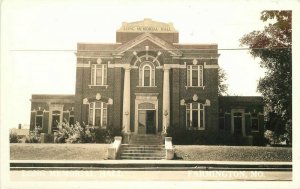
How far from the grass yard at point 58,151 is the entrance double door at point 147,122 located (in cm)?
254

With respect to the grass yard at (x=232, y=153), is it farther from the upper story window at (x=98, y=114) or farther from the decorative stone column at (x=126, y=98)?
the upper story window at (x=98, y=114)

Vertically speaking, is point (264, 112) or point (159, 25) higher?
point (159, 25)

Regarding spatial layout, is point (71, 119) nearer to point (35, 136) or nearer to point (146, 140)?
point (35, 136)

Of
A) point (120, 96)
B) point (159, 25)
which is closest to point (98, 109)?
point (120, 96)

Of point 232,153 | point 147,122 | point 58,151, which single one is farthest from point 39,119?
point 232,153

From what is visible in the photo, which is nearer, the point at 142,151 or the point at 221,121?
the point at 142,151

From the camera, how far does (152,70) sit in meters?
19.1

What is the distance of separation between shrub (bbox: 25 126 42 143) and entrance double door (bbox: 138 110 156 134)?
4.11 meters

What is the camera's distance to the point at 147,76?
1903 centimetres

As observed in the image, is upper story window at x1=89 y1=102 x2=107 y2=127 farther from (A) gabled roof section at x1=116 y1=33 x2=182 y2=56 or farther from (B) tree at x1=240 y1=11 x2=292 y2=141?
(B) tree at x1=240 y1=11 x2=292 y2=141

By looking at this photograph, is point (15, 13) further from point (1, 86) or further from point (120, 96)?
point (120, 96)

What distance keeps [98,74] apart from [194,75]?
4.43 metres

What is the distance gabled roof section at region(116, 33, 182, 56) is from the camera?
659 inches

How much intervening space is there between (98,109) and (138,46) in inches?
128
